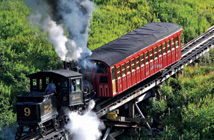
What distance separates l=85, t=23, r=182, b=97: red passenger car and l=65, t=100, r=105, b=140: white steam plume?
1367mm

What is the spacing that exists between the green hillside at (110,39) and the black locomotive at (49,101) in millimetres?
5554

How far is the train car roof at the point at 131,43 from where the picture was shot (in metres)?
20.5

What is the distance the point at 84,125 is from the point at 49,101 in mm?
2988

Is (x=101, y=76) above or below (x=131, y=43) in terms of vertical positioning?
below

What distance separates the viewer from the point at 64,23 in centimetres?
2038

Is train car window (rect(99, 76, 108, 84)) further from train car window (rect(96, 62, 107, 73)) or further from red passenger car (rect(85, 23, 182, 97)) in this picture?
train car window (rect(96, 62, 107, 73))

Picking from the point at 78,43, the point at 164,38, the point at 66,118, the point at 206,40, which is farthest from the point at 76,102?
the point at 206,40

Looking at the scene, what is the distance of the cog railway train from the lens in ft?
53.9

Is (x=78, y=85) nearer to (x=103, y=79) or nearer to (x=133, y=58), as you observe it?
(x=103, y=79)

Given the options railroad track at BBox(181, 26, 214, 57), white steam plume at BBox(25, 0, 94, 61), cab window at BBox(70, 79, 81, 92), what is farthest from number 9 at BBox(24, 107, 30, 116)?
railroad track at BBox(181, 26, 214, 57)

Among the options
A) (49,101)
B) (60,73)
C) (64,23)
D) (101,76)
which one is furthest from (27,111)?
(64,23)

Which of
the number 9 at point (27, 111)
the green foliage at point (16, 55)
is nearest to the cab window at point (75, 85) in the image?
the number 9 at point (27, 111)

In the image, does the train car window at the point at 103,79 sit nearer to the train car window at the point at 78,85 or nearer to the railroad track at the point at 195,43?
the train car window at the point at 78,85

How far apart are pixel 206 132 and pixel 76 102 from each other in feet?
24.3
